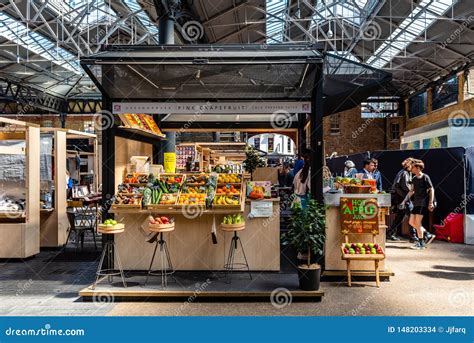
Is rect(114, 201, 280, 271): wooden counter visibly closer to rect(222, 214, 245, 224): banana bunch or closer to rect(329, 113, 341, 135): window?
rect(222, 214, 245, 224): banana bunch

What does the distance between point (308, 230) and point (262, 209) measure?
87 cm

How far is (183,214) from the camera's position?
17.9ft

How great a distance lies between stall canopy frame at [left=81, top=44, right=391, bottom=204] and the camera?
4.97 m

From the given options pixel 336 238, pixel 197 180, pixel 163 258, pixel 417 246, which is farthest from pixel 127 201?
pixel 417 246

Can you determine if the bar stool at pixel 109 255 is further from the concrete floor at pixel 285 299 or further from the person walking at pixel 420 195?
the person walking at pixel 420 195

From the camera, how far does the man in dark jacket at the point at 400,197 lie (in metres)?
8.64

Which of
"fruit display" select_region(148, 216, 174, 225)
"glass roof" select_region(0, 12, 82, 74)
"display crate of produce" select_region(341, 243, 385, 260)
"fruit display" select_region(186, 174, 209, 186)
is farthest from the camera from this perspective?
"glass roof" select_region(0, 12, 82, 74)

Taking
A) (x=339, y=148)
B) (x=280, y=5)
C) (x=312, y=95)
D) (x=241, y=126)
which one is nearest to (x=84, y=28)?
(x=280, y=5)

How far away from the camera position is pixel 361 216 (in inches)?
215

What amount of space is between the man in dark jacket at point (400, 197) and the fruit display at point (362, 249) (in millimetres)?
3483

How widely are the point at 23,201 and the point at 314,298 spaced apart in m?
5.53

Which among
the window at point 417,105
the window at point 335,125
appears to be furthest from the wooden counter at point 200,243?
the window at point 335,125

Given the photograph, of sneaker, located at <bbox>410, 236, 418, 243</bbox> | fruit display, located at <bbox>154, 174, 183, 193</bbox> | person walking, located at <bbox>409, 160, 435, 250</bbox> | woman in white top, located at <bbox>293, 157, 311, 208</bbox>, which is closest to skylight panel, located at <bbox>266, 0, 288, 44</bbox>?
person walking, located at <bbox>409, 160, 435, 250</bbox>

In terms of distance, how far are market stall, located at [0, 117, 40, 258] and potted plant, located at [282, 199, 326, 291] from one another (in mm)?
4629
